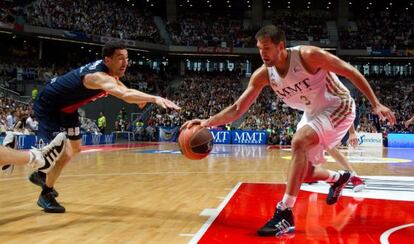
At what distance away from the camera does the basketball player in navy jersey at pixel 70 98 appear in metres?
4.93

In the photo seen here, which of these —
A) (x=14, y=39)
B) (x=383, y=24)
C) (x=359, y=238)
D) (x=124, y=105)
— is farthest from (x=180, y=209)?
(x=383, y=24)

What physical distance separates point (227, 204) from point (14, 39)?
31208mm

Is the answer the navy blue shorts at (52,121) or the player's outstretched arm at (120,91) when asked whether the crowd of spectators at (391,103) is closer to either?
the navy blue shorts at (52,121)

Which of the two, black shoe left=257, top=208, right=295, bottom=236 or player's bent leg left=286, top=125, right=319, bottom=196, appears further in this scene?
player's bent leg left=286, top=125, right=319, bottom=196

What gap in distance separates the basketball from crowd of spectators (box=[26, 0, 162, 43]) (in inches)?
1062

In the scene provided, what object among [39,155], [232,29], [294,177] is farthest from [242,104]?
[232,29]

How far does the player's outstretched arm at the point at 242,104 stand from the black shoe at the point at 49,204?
157cm

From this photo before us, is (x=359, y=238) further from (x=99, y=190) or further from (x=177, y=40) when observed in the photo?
(x=177, y=40)

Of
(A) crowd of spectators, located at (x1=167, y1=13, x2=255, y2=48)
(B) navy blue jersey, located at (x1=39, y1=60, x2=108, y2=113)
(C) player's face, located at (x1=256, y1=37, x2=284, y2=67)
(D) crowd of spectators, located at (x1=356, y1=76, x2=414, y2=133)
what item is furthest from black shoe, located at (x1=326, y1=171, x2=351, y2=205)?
(A) crowd of spectators, located at (x1=167, y1=13, x2=255, y2=48)

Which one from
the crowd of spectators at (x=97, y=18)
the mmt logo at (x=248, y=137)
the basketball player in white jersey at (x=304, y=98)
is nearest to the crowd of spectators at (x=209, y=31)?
the crowd of spectators at (x=97, y=18)

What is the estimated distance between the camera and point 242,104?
4676mm

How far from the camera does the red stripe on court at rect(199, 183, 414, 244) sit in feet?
12.3

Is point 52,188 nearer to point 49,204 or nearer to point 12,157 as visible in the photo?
point 49,204

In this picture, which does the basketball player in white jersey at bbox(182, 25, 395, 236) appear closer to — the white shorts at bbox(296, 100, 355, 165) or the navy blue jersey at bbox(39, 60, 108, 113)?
the white shorts at bbox(296, 100, 355, 165)
